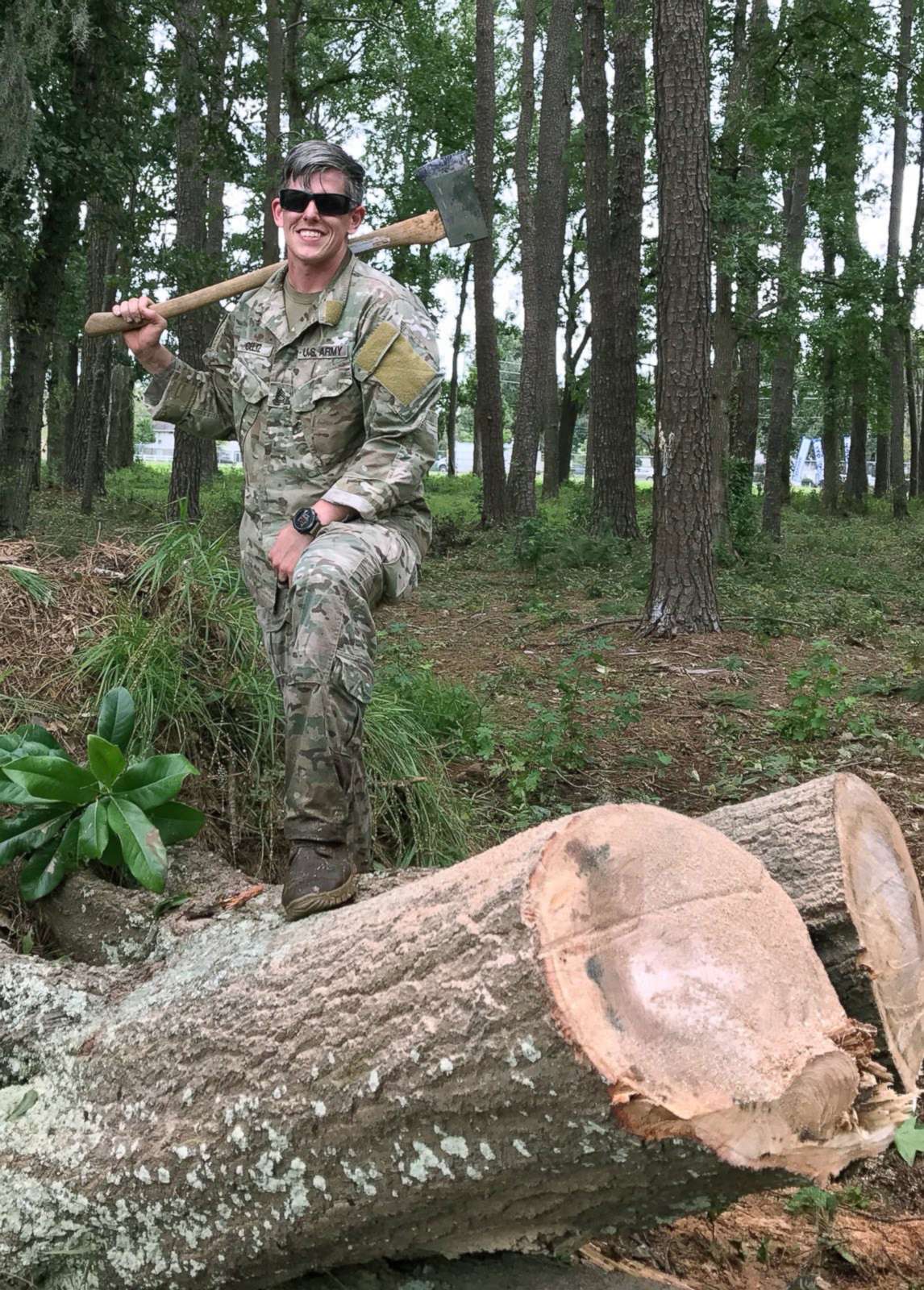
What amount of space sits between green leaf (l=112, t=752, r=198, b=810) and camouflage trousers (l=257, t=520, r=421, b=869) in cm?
36

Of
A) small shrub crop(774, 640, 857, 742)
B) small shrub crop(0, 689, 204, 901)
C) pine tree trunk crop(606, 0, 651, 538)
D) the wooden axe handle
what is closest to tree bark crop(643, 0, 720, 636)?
small shrub crop(774, 640, 857, 742)

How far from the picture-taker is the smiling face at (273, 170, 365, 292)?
2.96m

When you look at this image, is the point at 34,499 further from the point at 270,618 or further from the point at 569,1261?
the point at 569,1261

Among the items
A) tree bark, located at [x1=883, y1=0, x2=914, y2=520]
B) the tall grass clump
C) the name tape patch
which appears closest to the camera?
the name tape patch

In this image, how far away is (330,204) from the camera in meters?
2.96

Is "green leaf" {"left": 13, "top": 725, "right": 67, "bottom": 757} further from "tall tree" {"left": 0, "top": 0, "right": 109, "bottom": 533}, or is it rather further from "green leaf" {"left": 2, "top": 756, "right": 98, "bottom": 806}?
"tall tree" {"left": 0, "top": 0, "right": 109, "bottom": 533}

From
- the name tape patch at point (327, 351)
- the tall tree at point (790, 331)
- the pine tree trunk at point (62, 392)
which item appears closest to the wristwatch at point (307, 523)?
the name tape patch at point (327, 351)

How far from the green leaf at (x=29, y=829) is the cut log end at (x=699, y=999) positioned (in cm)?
166

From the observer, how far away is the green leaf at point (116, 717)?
2.96 meters

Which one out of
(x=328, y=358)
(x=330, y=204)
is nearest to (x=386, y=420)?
(x=328, y=358)

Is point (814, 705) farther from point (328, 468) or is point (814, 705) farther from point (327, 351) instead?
point (327, 351)

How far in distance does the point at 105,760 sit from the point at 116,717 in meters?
0.28

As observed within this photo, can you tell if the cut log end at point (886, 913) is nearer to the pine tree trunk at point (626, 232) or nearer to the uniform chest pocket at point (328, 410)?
the uniform chest pocket at point (328, 410)

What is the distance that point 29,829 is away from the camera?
9.32 ft
